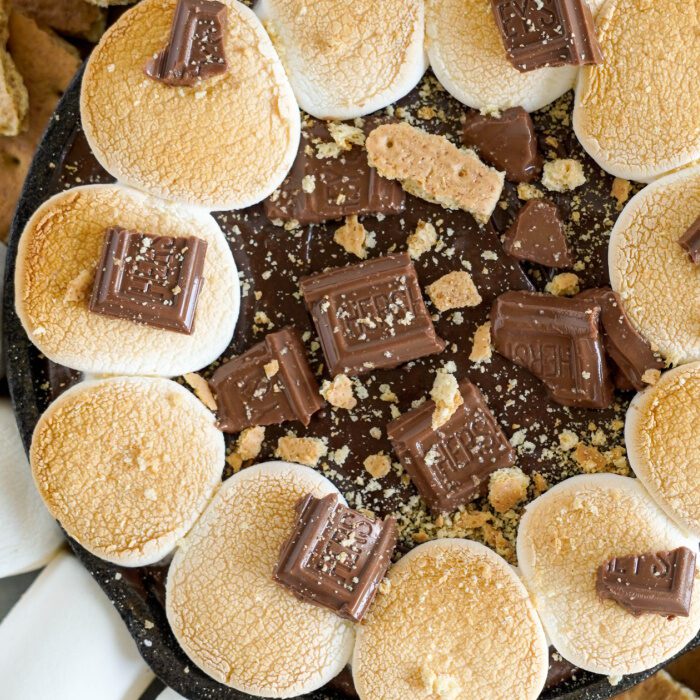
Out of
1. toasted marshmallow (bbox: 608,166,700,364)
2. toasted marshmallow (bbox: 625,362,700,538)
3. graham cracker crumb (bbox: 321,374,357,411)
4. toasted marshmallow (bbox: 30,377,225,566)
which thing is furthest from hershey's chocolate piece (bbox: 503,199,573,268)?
toasted marshmallow (bbox: 30,377,225,566)

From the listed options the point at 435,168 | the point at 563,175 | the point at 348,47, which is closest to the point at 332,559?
the point at 435,168

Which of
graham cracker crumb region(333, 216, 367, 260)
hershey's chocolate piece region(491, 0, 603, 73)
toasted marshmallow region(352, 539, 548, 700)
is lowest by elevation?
toasted marshmallow region(352, 539, 548, 700)

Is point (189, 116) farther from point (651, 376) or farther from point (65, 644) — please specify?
point (65, 644)

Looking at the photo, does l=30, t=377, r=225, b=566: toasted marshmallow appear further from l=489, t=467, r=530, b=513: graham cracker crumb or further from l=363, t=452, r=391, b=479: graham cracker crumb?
l=489, t=467, r=530, b=513: graham cracker crumb

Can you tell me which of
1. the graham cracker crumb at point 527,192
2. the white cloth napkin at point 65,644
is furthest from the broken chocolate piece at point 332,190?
the white cloth napkin at point 65,644

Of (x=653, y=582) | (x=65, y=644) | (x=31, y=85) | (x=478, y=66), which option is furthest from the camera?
(x=31, y=85)

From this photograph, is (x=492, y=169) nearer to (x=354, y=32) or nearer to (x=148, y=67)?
(x=354, y=32)

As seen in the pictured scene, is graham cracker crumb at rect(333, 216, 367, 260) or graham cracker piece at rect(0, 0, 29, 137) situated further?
graham cracker piece at rect(0, 0, 29, 137)
